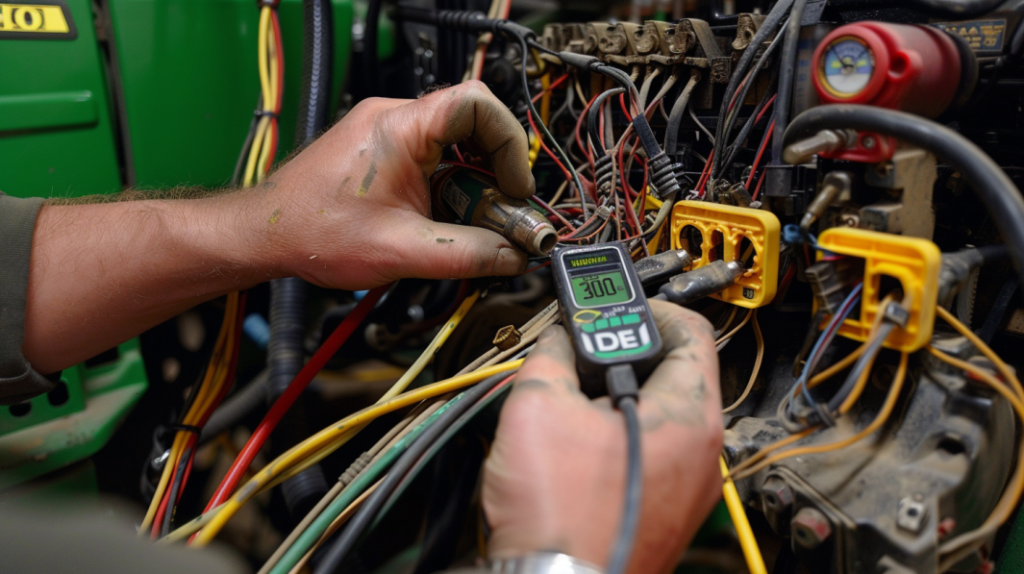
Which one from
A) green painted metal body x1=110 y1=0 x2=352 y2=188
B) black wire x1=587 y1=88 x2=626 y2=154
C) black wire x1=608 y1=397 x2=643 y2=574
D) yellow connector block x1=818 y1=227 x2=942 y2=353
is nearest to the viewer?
black wire x1=608 y1=397 x2=643 y2=574

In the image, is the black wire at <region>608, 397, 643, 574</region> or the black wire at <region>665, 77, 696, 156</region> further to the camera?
the black wire at <region>665, 77, 696, 156</region>

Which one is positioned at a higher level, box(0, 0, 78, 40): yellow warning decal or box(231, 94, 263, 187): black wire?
box(0, 0, 78, 40): yellow warning decal

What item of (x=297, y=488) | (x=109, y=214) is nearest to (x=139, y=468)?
(x=297, y=488)

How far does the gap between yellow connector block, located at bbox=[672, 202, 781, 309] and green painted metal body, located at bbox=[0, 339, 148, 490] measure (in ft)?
3.07

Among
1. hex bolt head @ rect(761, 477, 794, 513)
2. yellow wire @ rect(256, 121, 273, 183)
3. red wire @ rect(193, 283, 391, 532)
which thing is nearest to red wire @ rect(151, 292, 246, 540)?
red wire @ rect(193, 283, 391, 532)

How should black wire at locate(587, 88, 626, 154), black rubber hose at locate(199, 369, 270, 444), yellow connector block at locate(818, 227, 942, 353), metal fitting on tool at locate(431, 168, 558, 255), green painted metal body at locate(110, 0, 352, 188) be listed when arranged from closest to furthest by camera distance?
yellow connector block at locate(818, 227, 942, 353), metal fitting on tool at locate(431, 168, 558, 255), black wire at locate(587, 88, 626, 154), green painted metal body at locate(110, 0, 352, 188), black rubber hose at locate(199, 369, 270, 444)

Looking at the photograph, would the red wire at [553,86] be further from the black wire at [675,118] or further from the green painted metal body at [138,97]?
the green painted metal body at [138,97]

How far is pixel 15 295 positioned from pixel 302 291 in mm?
404

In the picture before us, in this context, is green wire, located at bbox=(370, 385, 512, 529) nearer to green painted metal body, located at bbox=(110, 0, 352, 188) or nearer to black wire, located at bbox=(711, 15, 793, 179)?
black wire, located at bbox=(711, 15, 793, 179)

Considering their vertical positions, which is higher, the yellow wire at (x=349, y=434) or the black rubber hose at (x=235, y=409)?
the yellow wire at (x=349, y=434)

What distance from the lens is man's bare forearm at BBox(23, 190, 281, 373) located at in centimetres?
84

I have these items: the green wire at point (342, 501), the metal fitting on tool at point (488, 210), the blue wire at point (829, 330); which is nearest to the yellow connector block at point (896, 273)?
the blue wire at point (829, 330)

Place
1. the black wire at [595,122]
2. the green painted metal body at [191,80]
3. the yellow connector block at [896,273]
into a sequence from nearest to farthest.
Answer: the yellow connector block at [896,273] → the black wire at [595,122] → the green painted metal body at [191,80]

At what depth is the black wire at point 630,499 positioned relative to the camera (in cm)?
46
